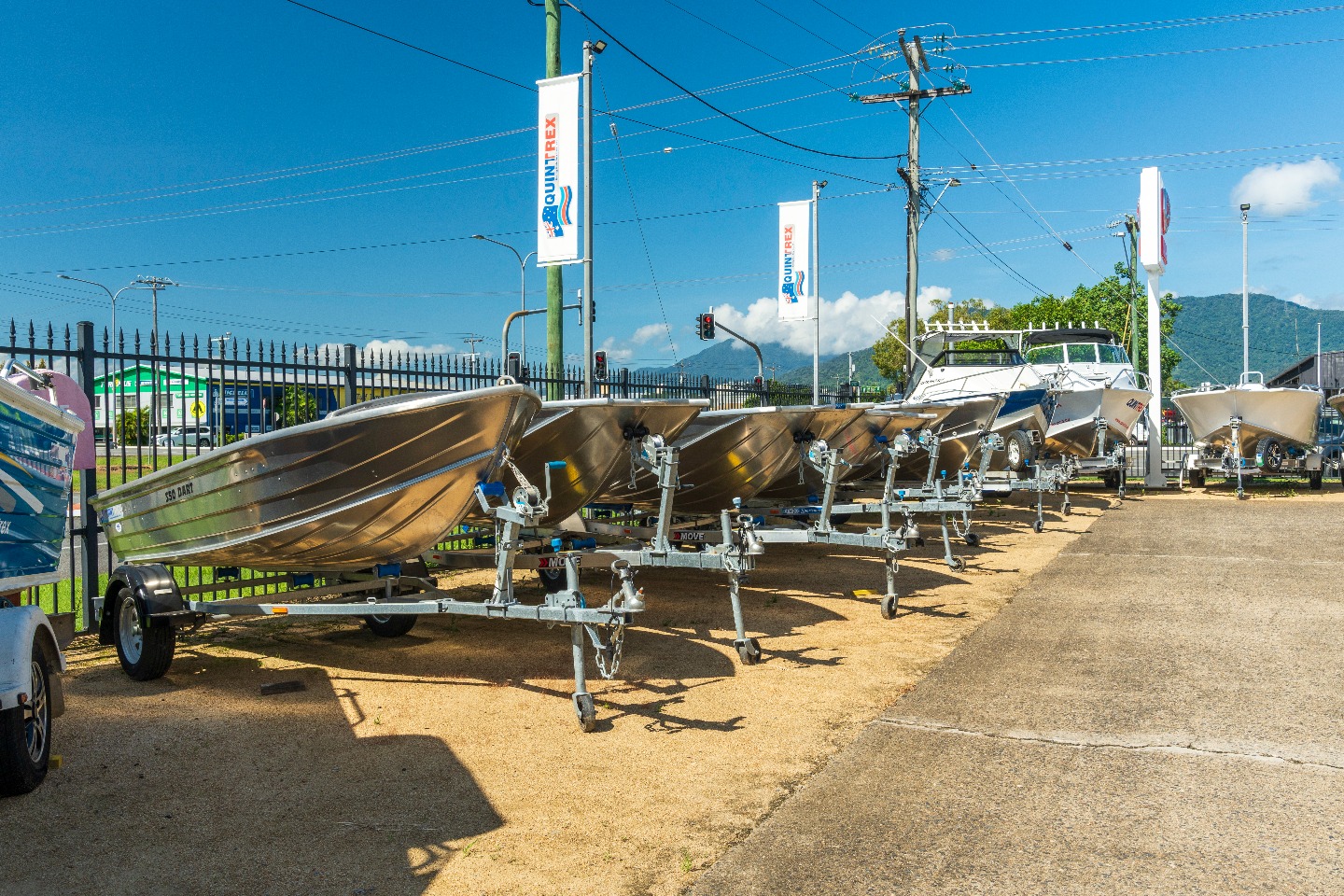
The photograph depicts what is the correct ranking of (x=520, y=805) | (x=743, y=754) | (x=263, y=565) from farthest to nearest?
1. (x=263, y=565)
2. (x=743, y=754)
3. (x=520, y=805)

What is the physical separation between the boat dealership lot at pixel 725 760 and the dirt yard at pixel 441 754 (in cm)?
2

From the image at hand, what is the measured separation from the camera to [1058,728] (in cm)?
518

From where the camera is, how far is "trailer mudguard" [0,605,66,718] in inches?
157

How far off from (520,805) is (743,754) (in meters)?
1.19

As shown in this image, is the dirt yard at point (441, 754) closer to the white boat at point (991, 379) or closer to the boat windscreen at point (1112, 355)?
the white boat at point (991, 379)

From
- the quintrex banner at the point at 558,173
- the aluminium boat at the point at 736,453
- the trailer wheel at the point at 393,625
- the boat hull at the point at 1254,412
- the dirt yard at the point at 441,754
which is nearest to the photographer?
the dirt yard at the point at 441,754

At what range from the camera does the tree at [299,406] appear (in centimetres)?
918

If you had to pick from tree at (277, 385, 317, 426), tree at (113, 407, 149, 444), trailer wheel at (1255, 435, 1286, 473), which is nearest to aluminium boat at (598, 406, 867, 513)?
tree at (277, 385, 317, 426)

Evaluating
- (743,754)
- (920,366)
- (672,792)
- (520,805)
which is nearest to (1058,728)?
(743,754)

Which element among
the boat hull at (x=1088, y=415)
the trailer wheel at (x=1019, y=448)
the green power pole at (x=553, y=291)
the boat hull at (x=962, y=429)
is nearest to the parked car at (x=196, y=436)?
the green power pole at (x=553, y=291)

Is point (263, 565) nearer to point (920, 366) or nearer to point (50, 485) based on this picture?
point (50, 485)

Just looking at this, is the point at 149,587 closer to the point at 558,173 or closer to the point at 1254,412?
the point at 558,173

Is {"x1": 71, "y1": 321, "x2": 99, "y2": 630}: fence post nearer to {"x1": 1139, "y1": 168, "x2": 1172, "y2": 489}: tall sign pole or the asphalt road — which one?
the asphalt road

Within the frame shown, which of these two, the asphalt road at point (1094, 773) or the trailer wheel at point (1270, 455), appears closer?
the asphalt road at point (1094, 773)
